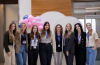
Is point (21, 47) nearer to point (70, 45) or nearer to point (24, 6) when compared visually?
point (70, 45)

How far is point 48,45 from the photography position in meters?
3.25

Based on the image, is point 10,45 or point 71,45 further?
point 71,45

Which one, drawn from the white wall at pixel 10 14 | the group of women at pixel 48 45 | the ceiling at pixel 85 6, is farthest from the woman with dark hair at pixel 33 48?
the white wall at pixel 10 14

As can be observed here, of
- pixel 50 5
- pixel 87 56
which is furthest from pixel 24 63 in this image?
pixel 50 5

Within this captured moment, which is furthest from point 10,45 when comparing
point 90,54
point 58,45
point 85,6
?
point 85,6

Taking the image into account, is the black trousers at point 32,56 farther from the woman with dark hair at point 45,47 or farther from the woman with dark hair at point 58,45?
the woman with dark hair at point 58,45

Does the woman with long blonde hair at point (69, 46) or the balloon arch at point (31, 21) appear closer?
the woman with long blonde hair at point (69, 46)

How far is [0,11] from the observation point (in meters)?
6.23

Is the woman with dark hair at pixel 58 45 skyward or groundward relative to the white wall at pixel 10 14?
groundward

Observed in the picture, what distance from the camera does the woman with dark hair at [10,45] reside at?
3.07m

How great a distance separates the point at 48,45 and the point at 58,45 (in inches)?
11.0

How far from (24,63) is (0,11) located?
153 inches

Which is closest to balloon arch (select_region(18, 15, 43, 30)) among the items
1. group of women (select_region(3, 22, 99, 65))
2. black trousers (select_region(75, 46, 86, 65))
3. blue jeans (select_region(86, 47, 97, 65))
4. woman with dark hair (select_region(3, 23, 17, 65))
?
group of women (select_region(3, 22, 99, 65))

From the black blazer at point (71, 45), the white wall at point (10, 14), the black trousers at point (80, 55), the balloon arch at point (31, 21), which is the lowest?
the black trousers at point (80, 55)
